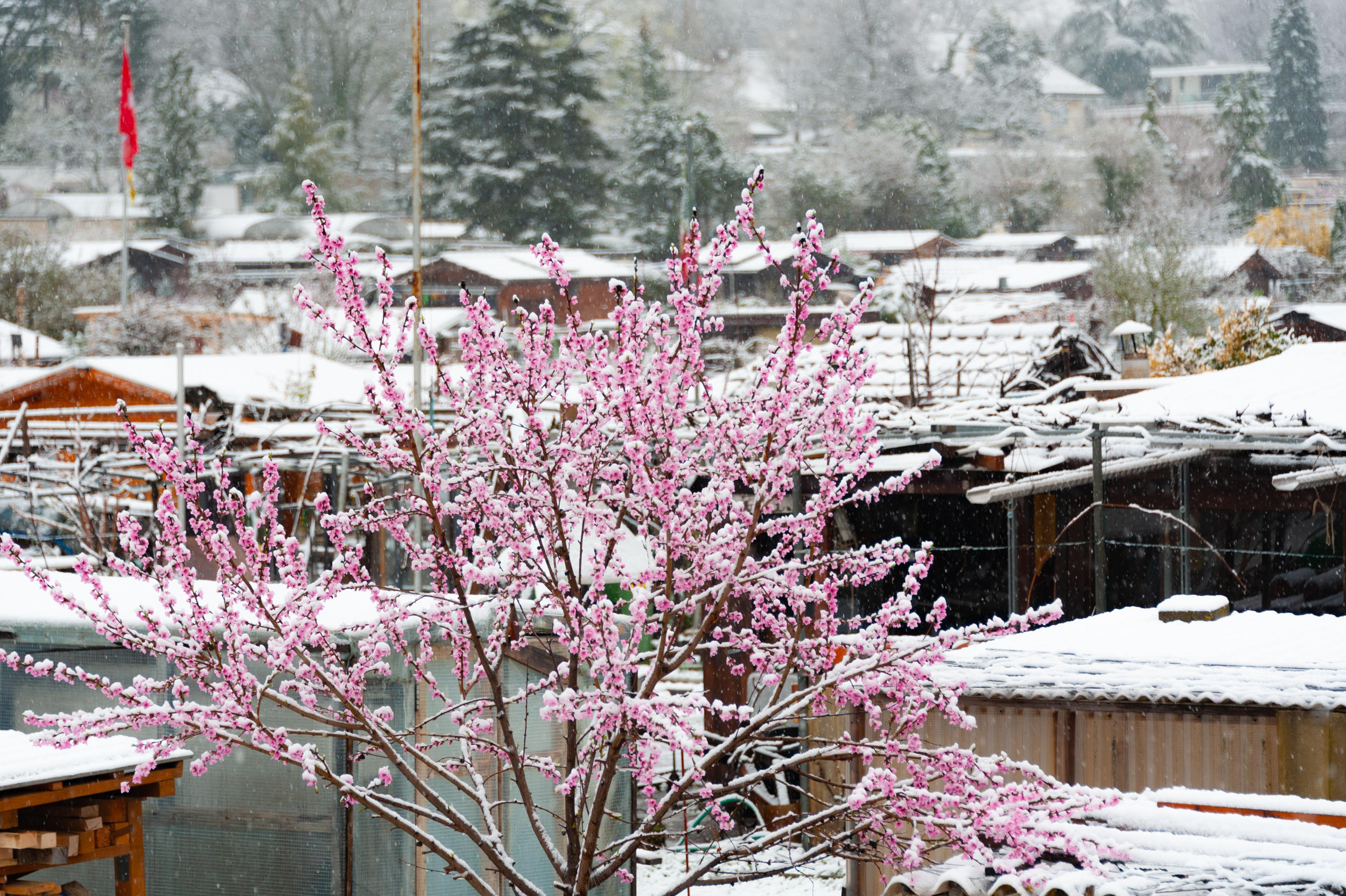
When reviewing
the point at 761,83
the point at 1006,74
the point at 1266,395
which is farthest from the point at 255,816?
the point at 761,83

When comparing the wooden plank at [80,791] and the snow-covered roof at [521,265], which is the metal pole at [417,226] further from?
the snow-covered roof at [521,265]

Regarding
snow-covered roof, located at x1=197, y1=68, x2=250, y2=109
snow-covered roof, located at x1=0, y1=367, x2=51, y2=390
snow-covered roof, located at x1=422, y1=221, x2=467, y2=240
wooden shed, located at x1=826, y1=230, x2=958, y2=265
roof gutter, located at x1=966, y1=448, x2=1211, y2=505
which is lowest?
roof gutter, located at x1=966, y1=448, x2=1211, y2=505

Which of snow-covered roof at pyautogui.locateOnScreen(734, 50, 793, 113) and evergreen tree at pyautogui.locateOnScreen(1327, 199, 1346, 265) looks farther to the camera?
snow-covered roof at pyautogui.locateOnScreen(734, 50, 793, 113)

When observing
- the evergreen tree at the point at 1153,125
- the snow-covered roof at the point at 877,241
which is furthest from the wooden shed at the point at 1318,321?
the evergreen tree at the point at 1153,125

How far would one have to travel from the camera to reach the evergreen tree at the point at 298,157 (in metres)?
71.7

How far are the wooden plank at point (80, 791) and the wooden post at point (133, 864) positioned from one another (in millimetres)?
187

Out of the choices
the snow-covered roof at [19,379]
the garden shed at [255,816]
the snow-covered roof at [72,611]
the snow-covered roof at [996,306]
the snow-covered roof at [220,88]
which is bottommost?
the garden shed at [255,816]

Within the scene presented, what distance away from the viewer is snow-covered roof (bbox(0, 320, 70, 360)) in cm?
4875

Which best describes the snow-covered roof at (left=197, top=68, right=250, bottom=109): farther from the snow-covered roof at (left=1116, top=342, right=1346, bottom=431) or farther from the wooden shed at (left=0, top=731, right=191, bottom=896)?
the wooden shed at (left=0, top=731, right=191, bottom=896)

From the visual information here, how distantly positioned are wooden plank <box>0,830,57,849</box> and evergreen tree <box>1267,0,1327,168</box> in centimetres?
7711

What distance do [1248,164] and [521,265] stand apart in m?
36.7

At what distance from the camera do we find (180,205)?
233 ft

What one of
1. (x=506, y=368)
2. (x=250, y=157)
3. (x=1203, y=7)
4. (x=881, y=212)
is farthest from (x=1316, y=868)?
(x=1203, y=7)

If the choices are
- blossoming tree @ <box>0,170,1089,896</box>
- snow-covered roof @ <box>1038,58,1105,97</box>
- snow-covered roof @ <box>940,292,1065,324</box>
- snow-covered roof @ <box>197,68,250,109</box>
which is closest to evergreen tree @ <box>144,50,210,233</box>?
snow-covered roof @ <box>197,68,250,109</box>
